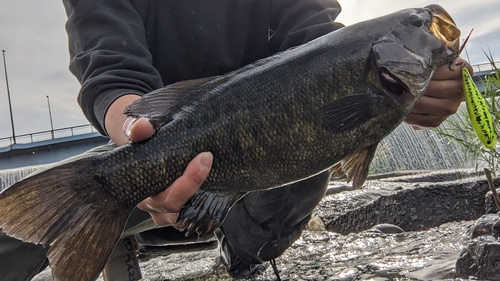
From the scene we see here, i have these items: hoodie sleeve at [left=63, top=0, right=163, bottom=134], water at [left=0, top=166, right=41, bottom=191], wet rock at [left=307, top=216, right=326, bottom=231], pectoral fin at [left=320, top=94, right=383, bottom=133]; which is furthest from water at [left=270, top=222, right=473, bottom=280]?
water at [left=0, top=166, right=41, bottom=191]

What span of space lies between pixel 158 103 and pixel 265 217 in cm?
172

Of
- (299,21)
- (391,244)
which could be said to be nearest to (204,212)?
(299,21)

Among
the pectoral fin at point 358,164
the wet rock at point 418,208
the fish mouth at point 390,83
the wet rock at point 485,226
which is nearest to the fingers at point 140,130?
the pectoral fin at point 358,164

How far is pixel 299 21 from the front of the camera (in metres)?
3.54

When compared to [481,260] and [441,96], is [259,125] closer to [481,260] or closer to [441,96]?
[441,96]

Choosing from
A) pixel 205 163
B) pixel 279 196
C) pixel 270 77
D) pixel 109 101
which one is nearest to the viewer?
pixel 205 163

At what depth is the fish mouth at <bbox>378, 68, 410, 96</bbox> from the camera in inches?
83.2

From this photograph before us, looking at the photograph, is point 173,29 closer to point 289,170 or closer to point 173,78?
point 173,78

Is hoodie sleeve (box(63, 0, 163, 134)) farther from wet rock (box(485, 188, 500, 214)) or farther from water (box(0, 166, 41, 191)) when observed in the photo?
water (box(0, 166, 41, 191))

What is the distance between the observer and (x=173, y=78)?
3588 mm

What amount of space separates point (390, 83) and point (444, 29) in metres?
0.49

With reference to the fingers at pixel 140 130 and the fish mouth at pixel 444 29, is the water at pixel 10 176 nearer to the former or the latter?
the fingers at pixel 140 130

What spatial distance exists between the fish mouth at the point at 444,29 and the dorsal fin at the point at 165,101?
47.7 inches

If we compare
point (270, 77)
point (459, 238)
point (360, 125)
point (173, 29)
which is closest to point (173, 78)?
point (173, 29)
